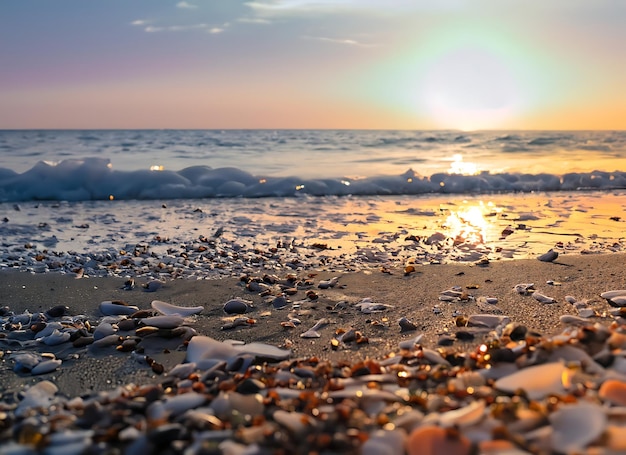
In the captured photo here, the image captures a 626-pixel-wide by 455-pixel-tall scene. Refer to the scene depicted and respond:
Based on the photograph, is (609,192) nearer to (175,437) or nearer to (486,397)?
(486,397)

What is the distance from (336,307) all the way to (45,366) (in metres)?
1.51

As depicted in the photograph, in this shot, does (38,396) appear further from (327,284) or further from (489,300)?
(489,300)

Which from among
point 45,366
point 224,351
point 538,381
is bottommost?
point 45,366

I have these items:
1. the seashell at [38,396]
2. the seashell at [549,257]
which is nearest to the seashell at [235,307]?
the seashell at [38,396]

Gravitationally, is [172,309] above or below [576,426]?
below

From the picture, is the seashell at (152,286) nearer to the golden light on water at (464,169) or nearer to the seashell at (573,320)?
the seashell at (573,320)

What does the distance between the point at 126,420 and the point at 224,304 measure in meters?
1.71

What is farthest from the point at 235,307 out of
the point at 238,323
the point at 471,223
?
the point at 471,223

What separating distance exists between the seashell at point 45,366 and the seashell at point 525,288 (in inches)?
98.9

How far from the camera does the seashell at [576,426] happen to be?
4.27ft

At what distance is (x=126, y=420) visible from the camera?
1.53 meters

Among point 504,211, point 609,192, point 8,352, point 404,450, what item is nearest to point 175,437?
point 404,450

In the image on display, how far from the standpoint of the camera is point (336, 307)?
3.13 m

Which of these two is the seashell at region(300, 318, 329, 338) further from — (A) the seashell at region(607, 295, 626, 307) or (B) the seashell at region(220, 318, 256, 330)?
(A) the seashell at region(607, 295, 626, 307)
